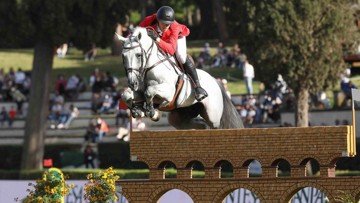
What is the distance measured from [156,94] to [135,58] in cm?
63

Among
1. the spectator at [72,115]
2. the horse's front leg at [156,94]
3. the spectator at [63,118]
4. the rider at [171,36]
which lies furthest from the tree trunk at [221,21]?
the horse's front leg at [156,94]

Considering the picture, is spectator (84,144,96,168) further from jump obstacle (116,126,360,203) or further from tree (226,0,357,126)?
jump obstacle (116,126,360,203)

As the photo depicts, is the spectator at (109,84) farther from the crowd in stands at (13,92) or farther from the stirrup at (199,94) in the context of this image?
the stirrup at (199,94)

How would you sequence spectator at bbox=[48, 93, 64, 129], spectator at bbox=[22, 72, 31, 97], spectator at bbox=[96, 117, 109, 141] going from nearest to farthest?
spectator at bbox=[96, 117, 109, 141]
spectator at bbox=[48, 93, 64, 129]
spectator at bbox=[22, 72, 31, 97]

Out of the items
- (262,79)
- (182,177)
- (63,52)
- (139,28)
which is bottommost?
(182,177)

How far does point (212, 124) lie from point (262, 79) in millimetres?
15935

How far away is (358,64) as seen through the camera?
42.5 meters

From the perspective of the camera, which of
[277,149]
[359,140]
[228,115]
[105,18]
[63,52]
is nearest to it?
[277,149]

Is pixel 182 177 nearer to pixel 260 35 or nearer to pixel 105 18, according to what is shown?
pixel 260 35

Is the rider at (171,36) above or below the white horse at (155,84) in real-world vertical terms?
above

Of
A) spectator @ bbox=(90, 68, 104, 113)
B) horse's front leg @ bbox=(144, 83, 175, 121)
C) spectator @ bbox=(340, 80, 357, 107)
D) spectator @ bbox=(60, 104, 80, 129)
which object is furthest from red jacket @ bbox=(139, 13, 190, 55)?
spectator @ bbox=(90, 68, 104, 113)

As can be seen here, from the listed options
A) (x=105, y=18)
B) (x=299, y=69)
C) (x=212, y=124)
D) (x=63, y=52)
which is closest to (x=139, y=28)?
(x=212, y=124)

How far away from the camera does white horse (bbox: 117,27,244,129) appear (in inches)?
857

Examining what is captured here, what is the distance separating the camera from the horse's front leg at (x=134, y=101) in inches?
853
